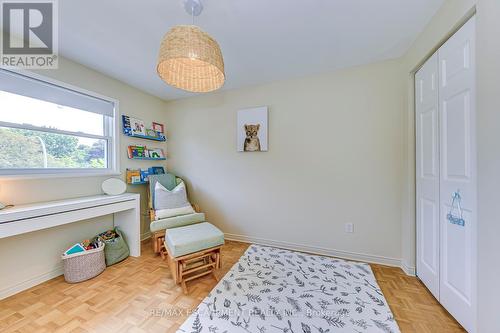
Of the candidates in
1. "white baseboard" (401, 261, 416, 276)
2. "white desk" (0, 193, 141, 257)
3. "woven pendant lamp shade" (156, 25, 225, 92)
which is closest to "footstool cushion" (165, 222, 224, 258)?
"white desk" (0, 193, 141, 257)

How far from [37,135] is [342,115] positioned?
3416mm

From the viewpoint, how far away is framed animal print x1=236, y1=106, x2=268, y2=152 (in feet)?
8.93

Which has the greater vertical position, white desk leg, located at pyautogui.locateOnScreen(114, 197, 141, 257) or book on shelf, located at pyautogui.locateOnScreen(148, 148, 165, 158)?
book on shelf, located at pyautogui.locateOnScreen(148, 148, 165, 158)

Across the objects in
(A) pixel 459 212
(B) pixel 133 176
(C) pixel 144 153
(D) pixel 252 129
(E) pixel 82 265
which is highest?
(D) pixel 252 129

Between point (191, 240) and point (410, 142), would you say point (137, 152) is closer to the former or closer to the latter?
point (191, 240)

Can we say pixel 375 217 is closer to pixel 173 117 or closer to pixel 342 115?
pixel 342 115

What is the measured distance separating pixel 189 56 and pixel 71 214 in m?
1.92

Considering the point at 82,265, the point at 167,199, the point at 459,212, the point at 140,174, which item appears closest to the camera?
the point at 459,212

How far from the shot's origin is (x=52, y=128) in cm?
202

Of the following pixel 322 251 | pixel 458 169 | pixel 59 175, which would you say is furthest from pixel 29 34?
pixel 322 251

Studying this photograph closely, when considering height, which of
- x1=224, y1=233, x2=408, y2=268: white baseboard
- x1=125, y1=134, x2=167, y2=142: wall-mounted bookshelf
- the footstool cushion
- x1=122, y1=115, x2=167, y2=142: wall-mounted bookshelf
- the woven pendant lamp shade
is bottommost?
x1=224, y1=233, x2=408, y2=268: white baseboard

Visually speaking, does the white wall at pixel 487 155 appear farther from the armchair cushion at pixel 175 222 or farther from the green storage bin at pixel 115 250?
the green storage bin at pixel 115 250

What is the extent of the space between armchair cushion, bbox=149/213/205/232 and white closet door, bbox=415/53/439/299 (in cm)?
245

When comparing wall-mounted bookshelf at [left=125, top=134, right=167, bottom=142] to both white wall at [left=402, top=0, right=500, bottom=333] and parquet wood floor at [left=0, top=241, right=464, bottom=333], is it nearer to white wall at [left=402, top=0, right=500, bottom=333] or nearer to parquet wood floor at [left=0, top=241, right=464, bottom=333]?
parquet wood floor at [left=0, top=241, right=464, bottom=333]
